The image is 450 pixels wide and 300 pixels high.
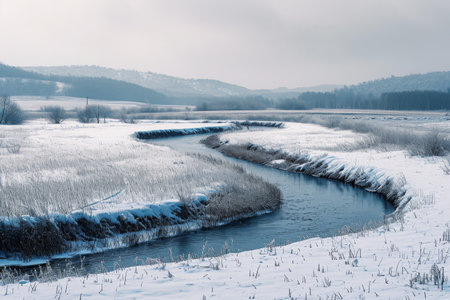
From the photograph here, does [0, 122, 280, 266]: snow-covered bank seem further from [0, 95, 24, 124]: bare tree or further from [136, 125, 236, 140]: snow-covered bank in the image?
[0, 95, 24, 124]: bare tree

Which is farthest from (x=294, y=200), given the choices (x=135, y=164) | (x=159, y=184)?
(x=135, y=164)

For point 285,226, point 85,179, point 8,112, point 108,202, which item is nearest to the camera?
point 108,202

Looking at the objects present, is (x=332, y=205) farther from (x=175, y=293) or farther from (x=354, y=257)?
(x=175, y=293)

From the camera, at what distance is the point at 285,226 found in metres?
16.2

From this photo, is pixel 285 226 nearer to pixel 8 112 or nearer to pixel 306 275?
pixel 306 275

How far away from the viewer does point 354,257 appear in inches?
333

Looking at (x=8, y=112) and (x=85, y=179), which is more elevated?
(x=8, y=112)

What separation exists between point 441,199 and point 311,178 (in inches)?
500

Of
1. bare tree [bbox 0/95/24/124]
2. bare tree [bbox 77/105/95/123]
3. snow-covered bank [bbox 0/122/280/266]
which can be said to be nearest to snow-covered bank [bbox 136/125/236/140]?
snow-covered bank [bbox 0/122/280/266]

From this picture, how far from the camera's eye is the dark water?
41.9 ft

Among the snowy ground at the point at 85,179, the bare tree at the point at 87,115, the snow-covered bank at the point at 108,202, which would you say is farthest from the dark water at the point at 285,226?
the bare tree at the point at 87,115

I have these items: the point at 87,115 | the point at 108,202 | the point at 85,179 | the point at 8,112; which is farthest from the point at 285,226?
the point at 87,115

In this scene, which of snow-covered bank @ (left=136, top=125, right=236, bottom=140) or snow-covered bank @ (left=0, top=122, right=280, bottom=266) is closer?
snow-covered bank @ (left=0, top=122, right=280, bottom=266)

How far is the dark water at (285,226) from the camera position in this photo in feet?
41.9
